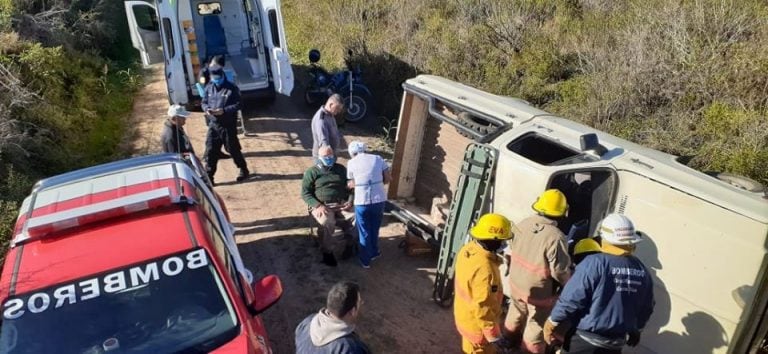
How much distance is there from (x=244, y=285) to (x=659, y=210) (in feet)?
10.6

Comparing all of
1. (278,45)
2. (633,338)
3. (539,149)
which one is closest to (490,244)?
(633,338)

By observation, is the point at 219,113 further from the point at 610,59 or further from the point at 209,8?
the point at 610,59

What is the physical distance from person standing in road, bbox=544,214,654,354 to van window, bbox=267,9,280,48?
745cm

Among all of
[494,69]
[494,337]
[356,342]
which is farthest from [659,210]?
[494,69]

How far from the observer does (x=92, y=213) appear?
160 inches

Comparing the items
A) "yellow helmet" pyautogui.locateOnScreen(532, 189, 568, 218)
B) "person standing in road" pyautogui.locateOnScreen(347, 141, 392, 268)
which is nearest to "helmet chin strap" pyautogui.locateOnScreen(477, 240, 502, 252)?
"yellow helmet" pyautogui.locateOnScreen(532, 189, 568, 218)

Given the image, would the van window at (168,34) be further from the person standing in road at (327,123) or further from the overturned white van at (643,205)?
the overturned white van at (643,205)

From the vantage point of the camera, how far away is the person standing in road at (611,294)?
13.2 ft

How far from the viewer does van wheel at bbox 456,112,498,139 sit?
5816 mm

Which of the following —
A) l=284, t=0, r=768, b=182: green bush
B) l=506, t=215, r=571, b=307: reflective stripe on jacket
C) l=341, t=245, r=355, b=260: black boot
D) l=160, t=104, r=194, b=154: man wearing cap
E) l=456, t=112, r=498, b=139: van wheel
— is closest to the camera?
l=506, t=215, r=571, b=307: reflective stripe on jacket

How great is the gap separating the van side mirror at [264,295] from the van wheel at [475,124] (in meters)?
2.68

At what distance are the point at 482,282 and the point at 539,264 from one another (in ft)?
2.22

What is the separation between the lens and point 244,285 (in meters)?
4.27

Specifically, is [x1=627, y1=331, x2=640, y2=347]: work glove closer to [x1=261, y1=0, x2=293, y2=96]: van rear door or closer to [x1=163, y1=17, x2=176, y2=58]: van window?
[x1=261, y1=0, x2=293, y2=96]: van rear door
